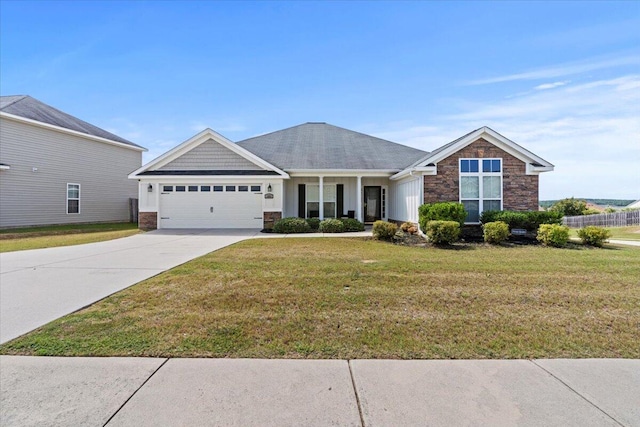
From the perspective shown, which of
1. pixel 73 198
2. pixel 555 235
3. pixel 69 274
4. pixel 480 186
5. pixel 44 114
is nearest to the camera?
pixel 69 274

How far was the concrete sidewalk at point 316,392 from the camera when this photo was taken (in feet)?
8.25

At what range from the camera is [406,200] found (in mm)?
15992

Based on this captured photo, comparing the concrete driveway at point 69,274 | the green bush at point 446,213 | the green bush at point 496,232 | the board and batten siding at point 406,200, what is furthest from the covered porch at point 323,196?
the green bush at point 496,232

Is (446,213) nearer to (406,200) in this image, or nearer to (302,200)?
(406,200)

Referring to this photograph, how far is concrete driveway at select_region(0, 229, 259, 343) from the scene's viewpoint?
4773 mm

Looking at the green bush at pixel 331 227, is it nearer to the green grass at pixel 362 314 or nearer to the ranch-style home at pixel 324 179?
the ranch-style home at pixel 324 179

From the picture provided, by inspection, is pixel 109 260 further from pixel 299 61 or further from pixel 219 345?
pixel 299 61

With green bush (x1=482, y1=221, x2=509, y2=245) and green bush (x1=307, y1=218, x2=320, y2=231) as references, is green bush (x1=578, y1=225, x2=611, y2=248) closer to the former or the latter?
green bush (x1=482, y1=221, x2=509, y2=245)

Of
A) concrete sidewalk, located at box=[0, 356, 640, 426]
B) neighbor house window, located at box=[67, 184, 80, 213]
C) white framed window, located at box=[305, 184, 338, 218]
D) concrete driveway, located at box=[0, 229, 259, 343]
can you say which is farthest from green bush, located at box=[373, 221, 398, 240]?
neighbor house window, located at box=[67, 184, 80, 213]

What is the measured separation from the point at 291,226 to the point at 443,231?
7.20 meters

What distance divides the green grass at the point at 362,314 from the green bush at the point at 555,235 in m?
2.99

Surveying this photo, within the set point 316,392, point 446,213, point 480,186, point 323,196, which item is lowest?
point 316,392

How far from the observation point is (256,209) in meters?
17.3

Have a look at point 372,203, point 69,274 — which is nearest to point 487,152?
point 372,203
